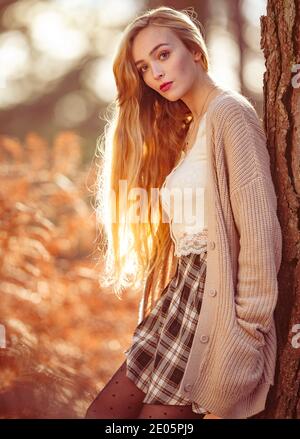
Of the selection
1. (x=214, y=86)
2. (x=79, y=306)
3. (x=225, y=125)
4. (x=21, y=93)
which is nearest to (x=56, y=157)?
(x=79, y=306)

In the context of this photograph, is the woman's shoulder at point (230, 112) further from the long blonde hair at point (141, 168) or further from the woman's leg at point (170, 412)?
the woman's leg at point (170, 412)

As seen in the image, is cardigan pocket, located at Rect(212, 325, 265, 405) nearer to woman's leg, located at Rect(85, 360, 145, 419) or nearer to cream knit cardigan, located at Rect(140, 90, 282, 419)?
cream knit cardigan, located at Rect(140, 90, 282, 419)

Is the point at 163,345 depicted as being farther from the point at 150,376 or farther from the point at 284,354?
the point at 284,354

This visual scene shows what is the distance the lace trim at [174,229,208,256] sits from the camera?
8.53 feet

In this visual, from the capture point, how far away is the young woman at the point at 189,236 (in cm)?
235

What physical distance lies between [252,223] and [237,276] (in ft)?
0.74

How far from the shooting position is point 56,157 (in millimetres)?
5246

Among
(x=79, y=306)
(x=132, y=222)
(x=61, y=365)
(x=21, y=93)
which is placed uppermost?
(x=21, y=93)

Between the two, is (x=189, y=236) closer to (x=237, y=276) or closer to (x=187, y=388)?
(x=237, y=276)

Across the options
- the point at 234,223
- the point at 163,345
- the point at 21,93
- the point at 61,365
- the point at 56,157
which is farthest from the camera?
the point at 21,93

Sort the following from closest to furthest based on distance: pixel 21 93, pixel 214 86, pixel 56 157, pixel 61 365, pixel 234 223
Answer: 1. pixel 234 223
2. pixel 214 86
3. pixel 61 365
4. pixel 56 157
5. pixel 21 93

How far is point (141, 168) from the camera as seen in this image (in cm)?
319

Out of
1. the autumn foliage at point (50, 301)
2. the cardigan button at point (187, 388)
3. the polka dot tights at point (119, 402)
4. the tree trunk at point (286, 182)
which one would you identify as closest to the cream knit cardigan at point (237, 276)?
the cardigan button at point (187, 388)
